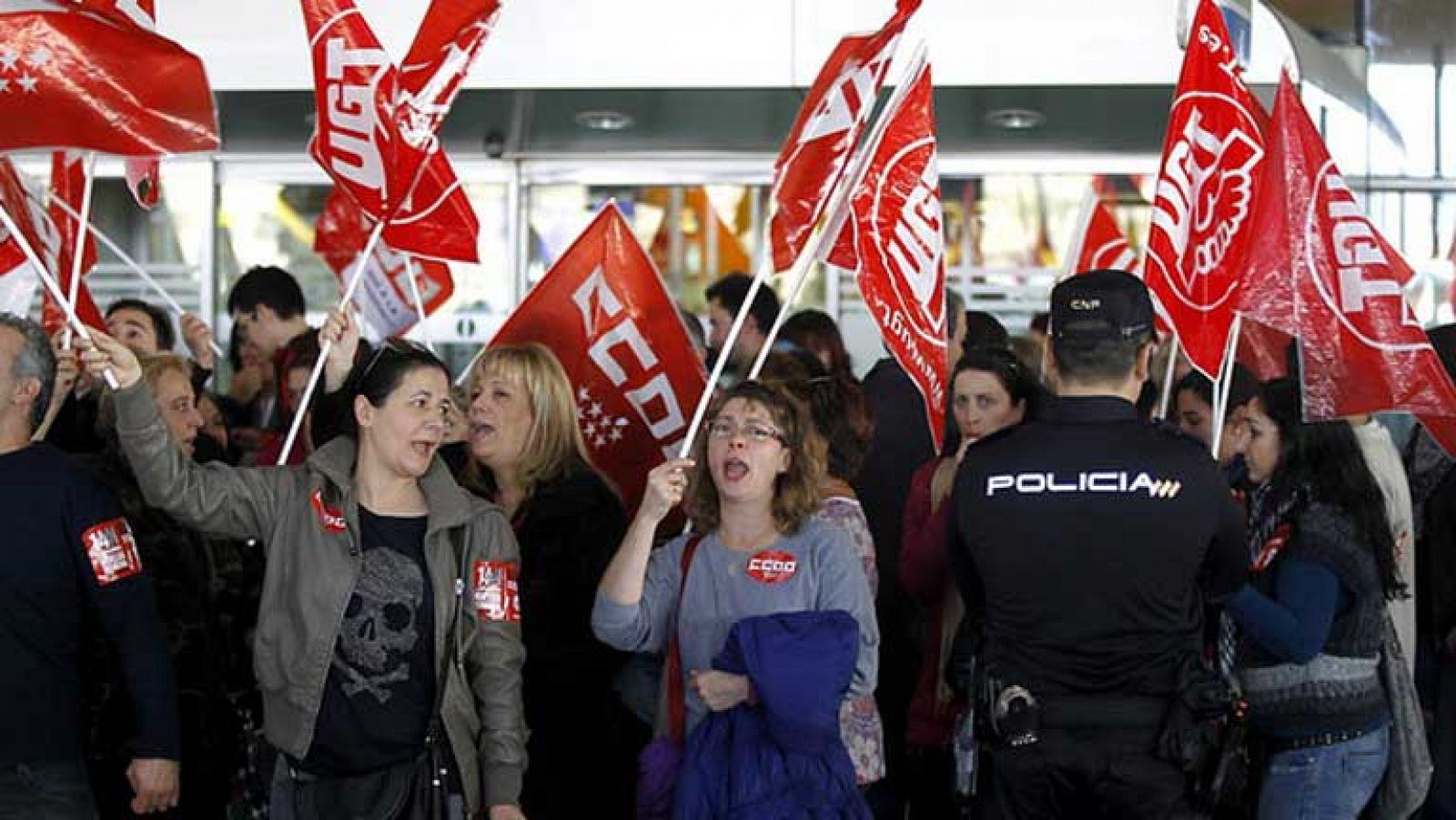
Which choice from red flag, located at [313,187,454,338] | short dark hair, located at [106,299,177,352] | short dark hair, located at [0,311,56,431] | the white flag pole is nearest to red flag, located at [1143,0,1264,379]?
the white flag pole

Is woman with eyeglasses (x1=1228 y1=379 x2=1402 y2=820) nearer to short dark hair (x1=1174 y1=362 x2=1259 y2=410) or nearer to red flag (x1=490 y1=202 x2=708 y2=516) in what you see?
short dark hair (x1=1174 y1=362 x2=1259 y2=410)

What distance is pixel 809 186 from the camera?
238 inches

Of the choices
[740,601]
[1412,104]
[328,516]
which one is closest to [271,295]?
[328,516]

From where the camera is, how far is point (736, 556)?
538cm

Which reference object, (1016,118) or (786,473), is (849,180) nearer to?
(786,473)

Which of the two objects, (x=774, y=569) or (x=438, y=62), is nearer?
(x=774, y=569)

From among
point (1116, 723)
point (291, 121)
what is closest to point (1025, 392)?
point (1116, 723)

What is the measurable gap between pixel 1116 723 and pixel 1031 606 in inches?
13.3

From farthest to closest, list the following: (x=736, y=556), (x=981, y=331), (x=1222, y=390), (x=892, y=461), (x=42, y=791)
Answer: (x=981, y=331) → (x=892, y=461) → (x=1222, y=390) → (x=736, y=556) → (x=42, y=791)

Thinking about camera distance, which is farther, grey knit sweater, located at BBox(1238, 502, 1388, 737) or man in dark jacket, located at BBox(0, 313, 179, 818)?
grey knit sweater, located at BBox(1238, 502, 1388, 737)

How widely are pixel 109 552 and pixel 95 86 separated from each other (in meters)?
1.38

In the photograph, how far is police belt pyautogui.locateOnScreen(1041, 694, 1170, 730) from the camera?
15.7 ft

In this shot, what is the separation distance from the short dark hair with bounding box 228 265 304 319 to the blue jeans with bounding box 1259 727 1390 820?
4.74 metres

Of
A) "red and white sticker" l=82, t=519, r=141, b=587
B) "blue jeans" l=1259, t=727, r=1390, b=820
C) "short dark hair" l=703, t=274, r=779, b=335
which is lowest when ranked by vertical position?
"blue jeans" l=1259, t=727, r=1390, b=820
